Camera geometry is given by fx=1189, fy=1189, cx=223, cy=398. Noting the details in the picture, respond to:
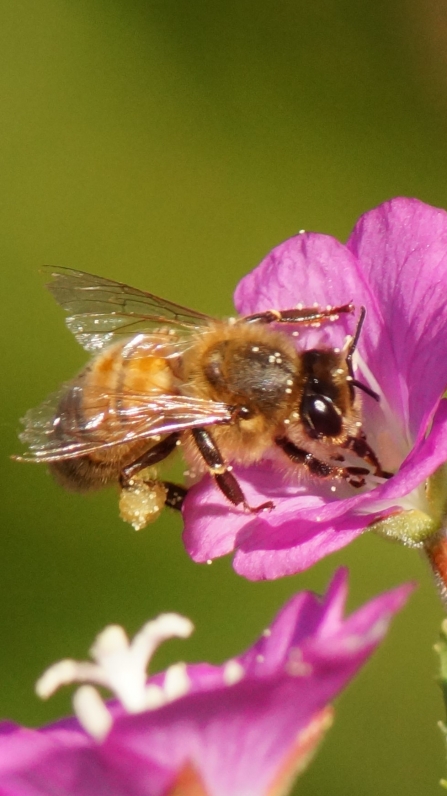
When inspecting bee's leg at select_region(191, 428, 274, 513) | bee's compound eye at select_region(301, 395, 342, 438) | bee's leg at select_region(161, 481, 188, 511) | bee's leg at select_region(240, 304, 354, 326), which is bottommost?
bee's leg at select_region(161, 481, 188, 511)

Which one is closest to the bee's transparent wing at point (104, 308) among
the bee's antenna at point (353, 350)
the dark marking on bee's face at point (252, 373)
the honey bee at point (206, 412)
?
the honey bee at point (206, 412)

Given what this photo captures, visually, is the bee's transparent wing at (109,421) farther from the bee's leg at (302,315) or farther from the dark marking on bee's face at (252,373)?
the bee's leg at (302,315)

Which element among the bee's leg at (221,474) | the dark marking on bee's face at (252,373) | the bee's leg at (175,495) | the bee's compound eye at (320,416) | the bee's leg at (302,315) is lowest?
the bee's leg at (175,495)

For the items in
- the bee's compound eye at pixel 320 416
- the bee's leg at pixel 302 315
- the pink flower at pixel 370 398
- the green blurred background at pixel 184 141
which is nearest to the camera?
the pink flower at pixel 370 398

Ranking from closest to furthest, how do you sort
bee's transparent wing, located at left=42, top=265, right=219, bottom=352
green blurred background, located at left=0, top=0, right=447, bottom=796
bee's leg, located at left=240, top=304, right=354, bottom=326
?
1. bee's leg, located at left=240, top=304, right=354, bottom=326
2. bee's transparent wing, located at left=42, top=265, right=219, bottom=352
3. green blurred background, located at left=0, top=0, right=447, bottom=796

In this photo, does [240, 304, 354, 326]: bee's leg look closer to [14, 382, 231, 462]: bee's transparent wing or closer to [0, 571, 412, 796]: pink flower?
[14, 382, 231, 462]: bee's transparent wing

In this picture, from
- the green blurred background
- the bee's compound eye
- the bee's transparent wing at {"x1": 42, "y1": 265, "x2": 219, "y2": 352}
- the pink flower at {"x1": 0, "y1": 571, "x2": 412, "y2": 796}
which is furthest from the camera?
the green blurred background

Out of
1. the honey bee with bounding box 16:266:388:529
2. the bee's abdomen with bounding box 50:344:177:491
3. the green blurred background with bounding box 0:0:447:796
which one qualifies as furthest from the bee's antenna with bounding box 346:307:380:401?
the green blurred background with bounding box 0:0:447:796

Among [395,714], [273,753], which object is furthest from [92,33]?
[273,753]
